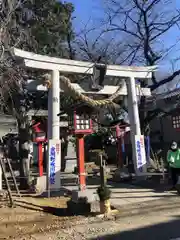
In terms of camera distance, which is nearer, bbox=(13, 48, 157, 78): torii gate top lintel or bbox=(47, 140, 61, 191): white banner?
bbox=(47, 140, 61, 191): white banner

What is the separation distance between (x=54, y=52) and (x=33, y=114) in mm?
3863

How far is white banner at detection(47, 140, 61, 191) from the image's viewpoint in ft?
43.9

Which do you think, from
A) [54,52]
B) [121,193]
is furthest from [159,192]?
[54,52]

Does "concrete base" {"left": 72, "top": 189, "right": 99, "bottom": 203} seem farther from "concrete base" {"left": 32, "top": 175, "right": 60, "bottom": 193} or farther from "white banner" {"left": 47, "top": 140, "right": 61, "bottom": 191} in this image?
"concrete base" {"left": 32, "top": 175, "right": 60, "bottom": 193}

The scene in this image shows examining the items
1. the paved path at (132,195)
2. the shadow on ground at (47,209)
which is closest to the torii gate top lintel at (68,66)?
the paved path at (132,195)

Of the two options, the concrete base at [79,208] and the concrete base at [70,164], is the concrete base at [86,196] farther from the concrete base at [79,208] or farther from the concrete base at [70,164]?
the concrete base at [70,164]

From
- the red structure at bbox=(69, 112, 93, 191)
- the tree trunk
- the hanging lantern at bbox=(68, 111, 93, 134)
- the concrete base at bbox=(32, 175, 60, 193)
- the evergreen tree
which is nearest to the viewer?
the evergreen tree

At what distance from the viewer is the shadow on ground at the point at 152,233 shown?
316 inches

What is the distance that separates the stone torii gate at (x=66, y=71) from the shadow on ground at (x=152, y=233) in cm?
603

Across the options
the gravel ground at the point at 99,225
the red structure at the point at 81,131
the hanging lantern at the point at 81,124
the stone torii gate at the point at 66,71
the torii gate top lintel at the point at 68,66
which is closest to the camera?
the gravel ground at the point at 99,225

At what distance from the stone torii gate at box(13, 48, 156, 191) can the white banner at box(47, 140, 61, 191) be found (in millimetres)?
319

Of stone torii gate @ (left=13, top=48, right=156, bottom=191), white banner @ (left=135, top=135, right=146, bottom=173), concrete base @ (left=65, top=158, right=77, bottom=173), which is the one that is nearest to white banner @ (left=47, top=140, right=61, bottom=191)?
stone torii gate @ (left=13, top=48, right=156, bottom=191)

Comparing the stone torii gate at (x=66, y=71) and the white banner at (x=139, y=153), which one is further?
the white banner at (x=139, y=153)

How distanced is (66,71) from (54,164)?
3.85 meters
